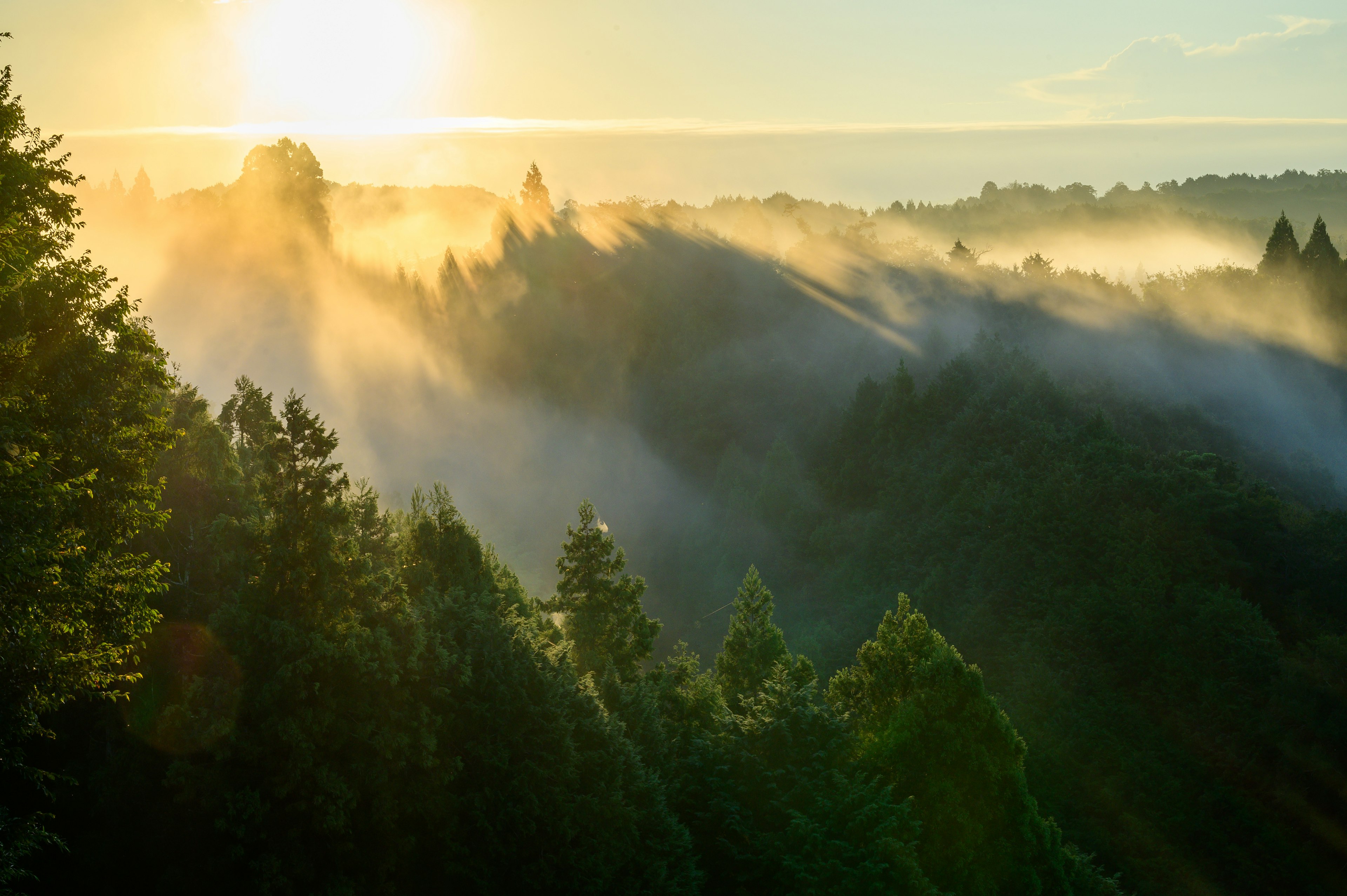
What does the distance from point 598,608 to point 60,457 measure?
24.5m

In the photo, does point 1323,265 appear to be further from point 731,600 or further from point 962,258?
point 731,600

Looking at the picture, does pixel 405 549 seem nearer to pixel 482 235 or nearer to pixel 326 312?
pixel 326 312

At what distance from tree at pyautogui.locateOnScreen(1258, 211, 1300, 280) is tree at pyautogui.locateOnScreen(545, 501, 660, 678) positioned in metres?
70.1

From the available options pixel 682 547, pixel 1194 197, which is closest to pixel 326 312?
pixel 682 547

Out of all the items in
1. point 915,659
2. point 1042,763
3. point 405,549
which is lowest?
point 1042,763

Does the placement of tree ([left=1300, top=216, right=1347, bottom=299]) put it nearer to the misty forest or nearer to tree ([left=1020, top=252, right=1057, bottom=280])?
the misty forest

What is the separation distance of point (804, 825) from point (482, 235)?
447 ft

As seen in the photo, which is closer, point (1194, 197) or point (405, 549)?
point (405, 549)

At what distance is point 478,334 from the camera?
12200 cm

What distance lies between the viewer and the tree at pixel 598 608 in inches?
1420

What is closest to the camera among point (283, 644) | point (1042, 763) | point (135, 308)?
point (135, 308)

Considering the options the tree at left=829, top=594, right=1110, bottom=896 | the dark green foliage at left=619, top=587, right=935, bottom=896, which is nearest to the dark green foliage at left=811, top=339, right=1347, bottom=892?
the tree at left=829, top=594, right=1110, bottom=896

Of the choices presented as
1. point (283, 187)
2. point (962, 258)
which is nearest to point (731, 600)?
point (962, 258)

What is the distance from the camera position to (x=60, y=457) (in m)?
14.0
